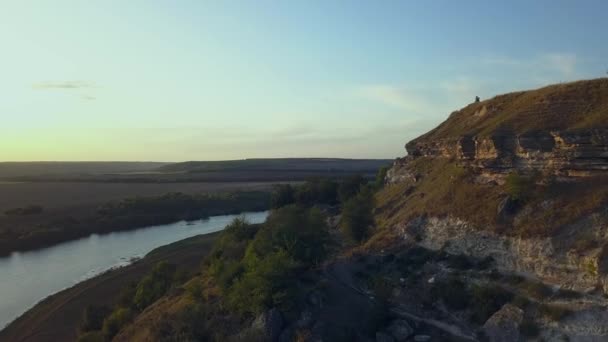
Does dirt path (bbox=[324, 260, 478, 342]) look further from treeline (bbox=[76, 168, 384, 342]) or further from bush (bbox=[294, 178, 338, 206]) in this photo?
bush (bbox=[294, 178, 338, 206])

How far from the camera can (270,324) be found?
22281 millimetres

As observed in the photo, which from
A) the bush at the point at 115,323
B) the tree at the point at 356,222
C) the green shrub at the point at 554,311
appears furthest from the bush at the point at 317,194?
the green shrub at the point at 554,311

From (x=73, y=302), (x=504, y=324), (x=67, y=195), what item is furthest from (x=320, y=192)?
(x=67, y=195)

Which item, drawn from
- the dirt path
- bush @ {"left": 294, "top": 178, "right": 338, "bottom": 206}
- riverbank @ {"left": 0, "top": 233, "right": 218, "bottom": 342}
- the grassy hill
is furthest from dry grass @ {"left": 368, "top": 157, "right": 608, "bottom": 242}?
bush @ {"left": 294, "top": 178, "right": 338, "bottom": 206}

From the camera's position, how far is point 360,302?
25531 mm

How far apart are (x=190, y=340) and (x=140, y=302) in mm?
14045

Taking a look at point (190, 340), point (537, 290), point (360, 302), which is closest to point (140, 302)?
point (190, 340)

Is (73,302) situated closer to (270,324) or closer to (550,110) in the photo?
(270,324)

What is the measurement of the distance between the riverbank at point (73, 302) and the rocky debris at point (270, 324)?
1820 centimetres

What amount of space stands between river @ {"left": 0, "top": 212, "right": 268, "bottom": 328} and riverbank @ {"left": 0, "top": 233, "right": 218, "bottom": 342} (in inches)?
74.6

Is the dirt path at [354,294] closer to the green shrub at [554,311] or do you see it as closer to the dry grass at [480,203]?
the green shrub at [554,311]

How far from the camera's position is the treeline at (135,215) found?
6700cm

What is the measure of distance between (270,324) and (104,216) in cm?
6794

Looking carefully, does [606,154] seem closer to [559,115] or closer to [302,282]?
[559,115]
